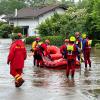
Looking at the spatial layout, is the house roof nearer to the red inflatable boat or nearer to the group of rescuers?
the red inflatable boat

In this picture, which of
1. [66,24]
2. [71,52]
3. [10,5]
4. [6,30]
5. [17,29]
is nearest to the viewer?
[71,52]

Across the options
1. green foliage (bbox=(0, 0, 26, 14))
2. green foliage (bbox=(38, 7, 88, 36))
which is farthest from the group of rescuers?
green foliage (bbox=(0, 0, 26, 14))

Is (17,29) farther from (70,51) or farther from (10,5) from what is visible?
(70,51)

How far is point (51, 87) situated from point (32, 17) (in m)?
73.6

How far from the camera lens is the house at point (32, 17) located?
86619mm

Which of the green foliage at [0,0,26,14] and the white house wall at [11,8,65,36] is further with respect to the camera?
the green foliage at [0,0,26,14]

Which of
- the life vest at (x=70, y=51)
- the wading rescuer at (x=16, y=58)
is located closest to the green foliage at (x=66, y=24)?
the life vest at (x=70, y=51)

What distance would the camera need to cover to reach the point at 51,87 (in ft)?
50.2

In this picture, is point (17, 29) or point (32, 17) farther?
point (32, 17)

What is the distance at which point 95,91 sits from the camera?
1439cm

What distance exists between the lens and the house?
86619 mm

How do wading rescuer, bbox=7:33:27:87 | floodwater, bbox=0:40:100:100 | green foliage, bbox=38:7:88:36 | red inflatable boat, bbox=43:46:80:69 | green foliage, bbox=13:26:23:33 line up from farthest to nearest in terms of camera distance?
1. green foliage, bbox=13:26:23:33
2. green foliage, bbox=38:7:88:36
3. red inflatable boat, bbox=43:46:80:69
4. wading rescuer, bbox=7:33:27:87
5. floodwater, bbox=0:40:100:100

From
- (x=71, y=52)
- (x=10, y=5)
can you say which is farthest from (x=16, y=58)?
(x=10, y=5)

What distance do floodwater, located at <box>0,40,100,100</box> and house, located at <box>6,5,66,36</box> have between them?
65539mm
